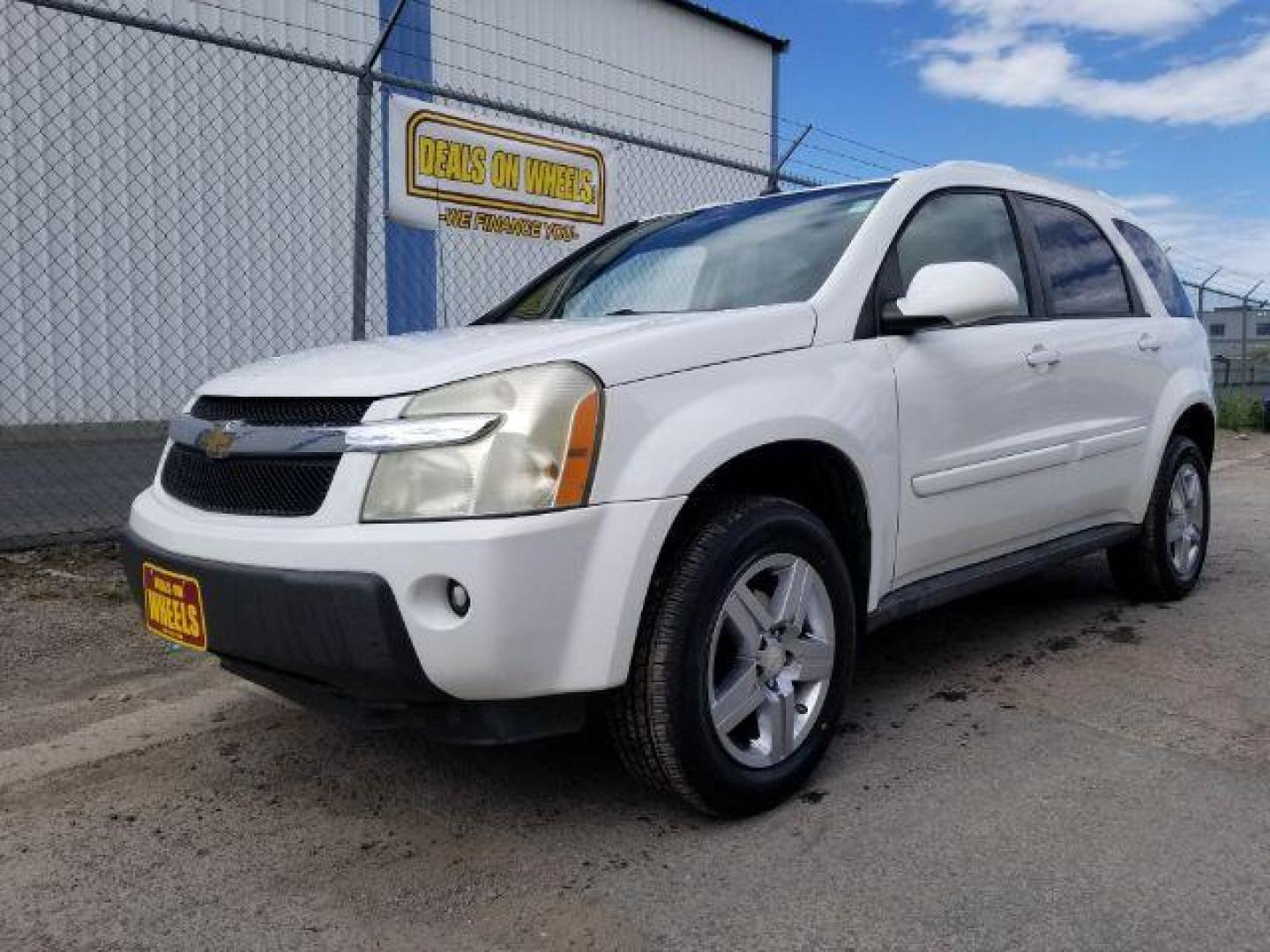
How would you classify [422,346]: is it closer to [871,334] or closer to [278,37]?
[871,334]

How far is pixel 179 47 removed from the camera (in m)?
9.17

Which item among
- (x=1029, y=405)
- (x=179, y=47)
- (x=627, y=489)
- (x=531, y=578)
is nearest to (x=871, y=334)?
(x=1029, y=405)

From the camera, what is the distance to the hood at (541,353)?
2.27 meters

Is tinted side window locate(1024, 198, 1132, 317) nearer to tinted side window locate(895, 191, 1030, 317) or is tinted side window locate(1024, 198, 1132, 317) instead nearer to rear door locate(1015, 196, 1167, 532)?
rear door locate(1015, 196, 1167, 532)

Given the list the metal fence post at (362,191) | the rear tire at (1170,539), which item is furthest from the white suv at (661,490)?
the metal fence post at (362,191)

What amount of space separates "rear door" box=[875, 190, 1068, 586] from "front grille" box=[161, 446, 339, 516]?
1.57m

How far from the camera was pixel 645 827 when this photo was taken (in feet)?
8.17

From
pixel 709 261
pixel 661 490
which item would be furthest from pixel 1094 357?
pixel 661 490

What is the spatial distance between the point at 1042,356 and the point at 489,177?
3396mm

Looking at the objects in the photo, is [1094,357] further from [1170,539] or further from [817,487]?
[817,487]

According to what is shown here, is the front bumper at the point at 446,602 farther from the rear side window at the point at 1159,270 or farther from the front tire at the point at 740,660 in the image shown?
the rear side window at the point at 1159,270

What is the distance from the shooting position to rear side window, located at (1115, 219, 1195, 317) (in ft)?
14.6

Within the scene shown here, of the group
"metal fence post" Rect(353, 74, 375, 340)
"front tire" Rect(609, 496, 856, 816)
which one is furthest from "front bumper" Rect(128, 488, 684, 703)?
"metal fence post" Rect(353, 74, 375, 340)

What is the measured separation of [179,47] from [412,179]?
5.18 metres
